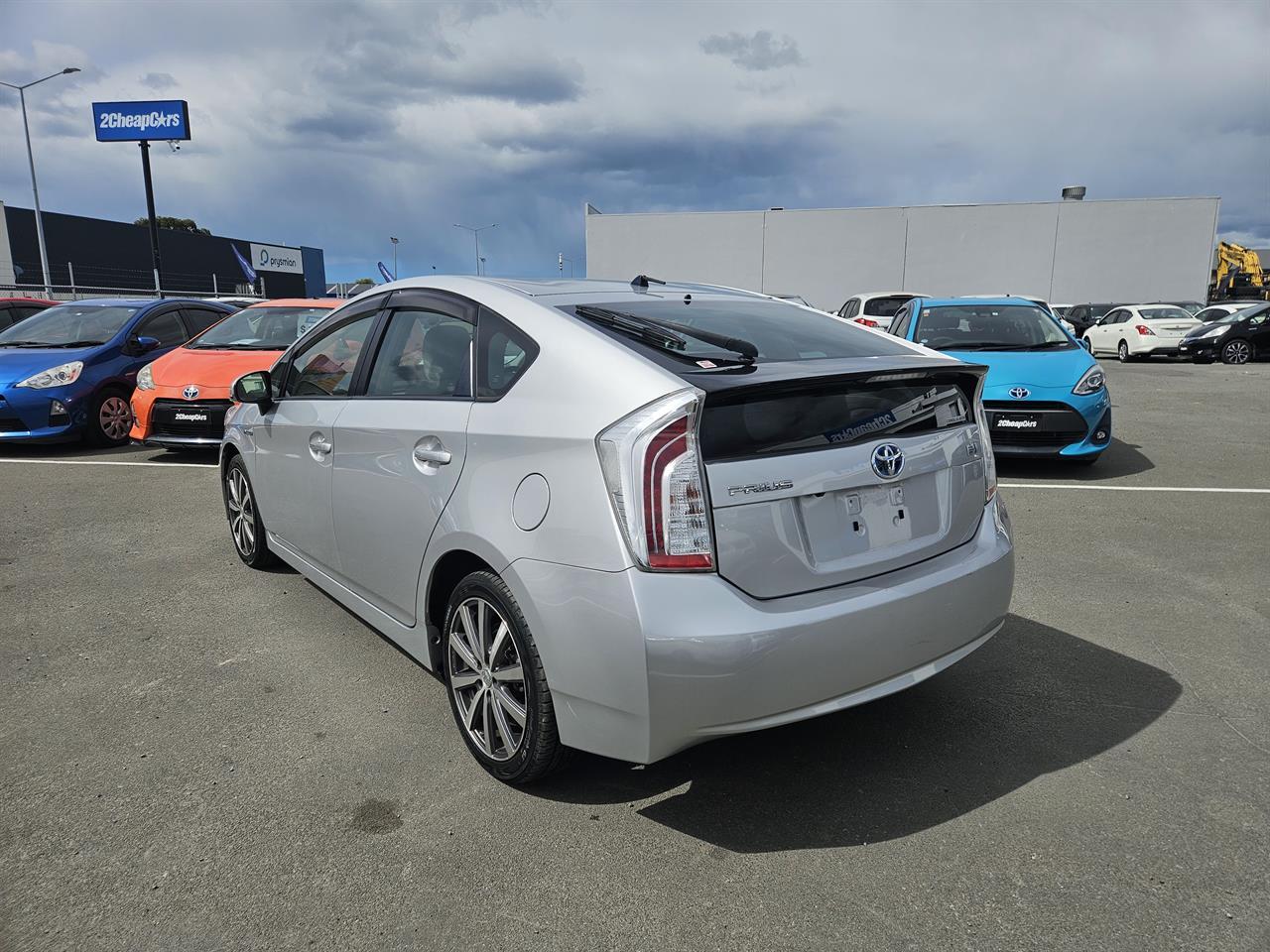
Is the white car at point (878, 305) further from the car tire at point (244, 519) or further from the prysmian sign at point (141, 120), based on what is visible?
the prysmian sign at point (141, 120)

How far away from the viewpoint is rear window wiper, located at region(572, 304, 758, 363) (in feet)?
8.78

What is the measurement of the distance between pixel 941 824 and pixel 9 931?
101 inches

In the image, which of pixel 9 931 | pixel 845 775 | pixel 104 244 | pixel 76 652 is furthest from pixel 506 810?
pixel 104 244

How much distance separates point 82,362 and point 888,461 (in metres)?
9.58

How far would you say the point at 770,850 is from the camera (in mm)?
2463

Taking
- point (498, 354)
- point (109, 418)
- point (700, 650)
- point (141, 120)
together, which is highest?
point (141, 120)

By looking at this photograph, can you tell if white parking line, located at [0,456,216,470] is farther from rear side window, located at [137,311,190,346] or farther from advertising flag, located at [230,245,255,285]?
advertising flag, located at [230,245,255,285]

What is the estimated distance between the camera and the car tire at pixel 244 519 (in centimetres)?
488

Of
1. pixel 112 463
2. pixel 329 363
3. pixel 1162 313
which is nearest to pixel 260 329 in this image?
pixel 112 463

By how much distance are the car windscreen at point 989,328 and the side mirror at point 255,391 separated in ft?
21.3

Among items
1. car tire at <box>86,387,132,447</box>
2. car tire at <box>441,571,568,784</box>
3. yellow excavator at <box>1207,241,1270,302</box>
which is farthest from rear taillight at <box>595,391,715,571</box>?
yellow excavator at <box>1207,241,1270,302</box>

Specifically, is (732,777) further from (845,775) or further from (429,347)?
Result: (429,347)

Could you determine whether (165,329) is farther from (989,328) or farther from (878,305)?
(878,305)

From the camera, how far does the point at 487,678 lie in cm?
279
